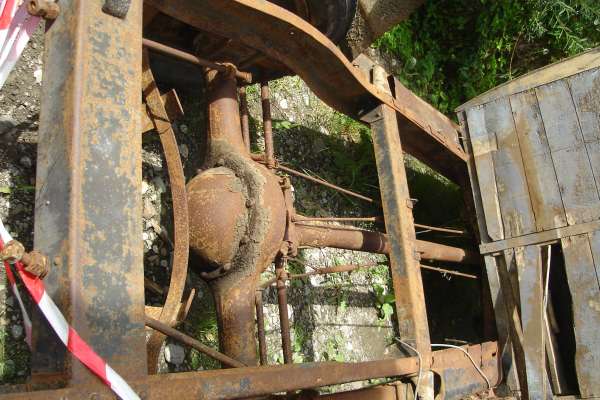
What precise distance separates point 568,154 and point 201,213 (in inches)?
86.9

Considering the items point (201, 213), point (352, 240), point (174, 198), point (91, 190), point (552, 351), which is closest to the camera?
point (91, 190)

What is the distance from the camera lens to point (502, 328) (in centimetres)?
338

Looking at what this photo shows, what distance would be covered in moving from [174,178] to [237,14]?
2.02 feet

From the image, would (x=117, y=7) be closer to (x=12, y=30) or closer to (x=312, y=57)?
(x=12, y=30)

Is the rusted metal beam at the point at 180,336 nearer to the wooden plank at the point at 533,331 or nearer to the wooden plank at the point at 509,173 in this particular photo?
the wooden plank at the point at 533,331

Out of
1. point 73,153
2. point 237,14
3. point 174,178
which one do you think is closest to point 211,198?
point 174,178

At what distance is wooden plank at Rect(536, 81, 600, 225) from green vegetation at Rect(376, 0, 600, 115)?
198cm

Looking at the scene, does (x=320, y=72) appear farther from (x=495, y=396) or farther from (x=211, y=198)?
(x=495, y=396)

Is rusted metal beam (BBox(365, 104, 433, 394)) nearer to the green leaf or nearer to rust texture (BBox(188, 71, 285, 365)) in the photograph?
rust texture (BBox(188, 71, 285, 365))

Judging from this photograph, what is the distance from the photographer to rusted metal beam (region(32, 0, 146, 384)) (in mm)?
1320

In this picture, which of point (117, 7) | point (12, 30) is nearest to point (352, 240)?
point (117, 7)

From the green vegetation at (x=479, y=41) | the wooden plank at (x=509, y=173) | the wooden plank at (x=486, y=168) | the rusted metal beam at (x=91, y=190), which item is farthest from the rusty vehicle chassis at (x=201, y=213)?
the green vegetation at (x=479, y=41)

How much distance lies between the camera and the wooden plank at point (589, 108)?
10.8ft

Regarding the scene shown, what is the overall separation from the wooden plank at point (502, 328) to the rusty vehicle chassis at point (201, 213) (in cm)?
10
